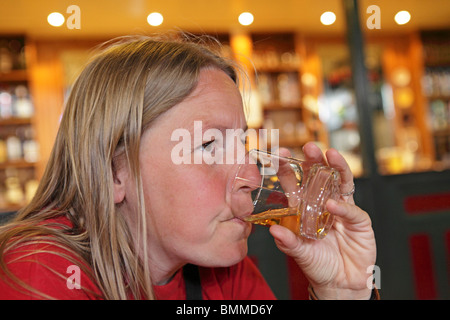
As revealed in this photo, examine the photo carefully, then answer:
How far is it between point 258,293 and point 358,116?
1.86 m

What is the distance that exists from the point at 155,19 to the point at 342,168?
126 inches

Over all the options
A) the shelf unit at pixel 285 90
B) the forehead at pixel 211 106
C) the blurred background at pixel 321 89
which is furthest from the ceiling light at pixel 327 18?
the forehead at pixel 211 106

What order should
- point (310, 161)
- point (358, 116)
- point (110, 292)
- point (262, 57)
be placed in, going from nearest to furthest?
point (110, 292)
point (310, 161)
point (358, 116)
point (262, 57)

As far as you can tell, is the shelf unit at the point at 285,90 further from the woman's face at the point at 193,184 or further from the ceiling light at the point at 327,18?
the woman's face at the point at 193,184

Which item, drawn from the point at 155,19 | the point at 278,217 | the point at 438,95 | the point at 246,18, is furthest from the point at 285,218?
the point at 438,95

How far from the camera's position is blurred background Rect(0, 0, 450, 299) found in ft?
8.75

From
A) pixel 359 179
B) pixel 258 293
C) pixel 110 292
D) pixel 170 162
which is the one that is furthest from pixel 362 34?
pixel 110 292

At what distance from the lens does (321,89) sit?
17.7 feet

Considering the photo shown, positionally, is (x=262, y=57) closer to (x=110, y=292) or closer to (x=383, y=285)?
(x=383, y=285)

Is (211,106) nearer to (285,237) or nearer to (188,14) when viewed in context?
(285,237)

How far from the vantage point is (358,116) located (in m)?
2.78

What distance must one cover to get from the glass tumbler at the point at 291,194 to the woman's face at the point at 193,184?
0.03 meters

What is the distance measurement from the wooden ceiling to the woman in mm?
2906

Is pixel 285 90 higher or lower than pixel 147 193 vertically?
higher
